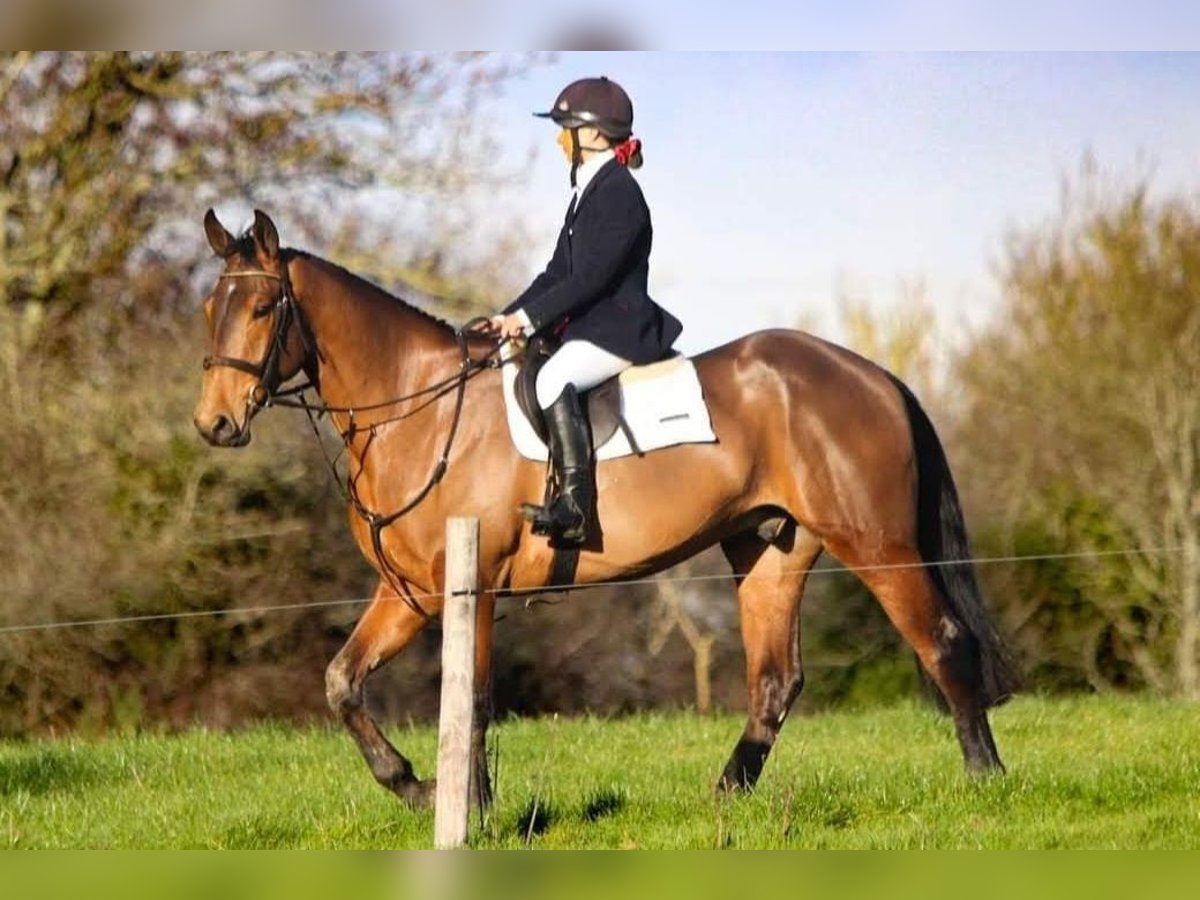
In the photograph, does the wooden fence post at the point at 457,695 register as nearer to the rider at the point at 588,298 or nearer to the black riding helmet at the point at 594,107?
the rider at the point at 588,298

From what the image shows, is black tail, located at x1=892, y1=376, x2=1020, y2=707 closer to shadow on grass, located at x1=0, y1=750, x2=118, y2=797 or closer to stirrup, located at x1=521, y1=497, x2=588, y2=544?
stirrup, located at x1=521, y1=497, x2=588, y2=544

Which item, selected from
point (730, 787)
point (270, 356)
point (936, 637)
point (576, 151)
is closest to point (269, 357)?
point (270, 356)

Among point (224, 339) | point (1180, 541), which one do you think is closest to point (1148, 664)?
point (1180, 541)

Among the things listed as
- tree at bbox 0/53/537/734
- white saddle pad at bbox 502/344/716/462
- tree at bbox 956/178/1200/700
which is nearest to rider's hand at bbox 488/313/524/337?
white saddle pad at bbox 502/344/716/462

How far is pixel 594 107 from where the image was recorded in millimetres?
6773

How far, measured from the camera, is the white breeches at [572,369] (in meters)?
6.67

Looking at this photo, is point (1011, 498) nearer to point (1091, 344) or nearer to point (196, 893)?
point (1091, 344)

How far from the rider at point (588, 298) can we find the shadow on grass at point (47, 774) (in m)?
2.93

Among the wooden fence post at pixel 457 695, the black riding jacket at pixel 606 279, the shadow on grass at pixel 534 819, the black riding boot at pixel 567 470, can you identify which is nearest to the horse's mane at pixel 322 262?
the black riding jacket at pixel 606 279

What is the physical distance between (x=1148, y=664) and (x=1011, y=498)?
146cm

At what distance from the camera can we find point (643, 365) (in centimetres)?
688

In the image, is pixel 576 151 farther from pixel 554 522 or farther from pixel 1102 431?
pixel 1102 431

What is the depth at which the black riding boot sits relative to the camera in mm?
6625

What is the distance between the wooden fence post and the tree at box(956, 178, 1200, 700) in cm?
720
